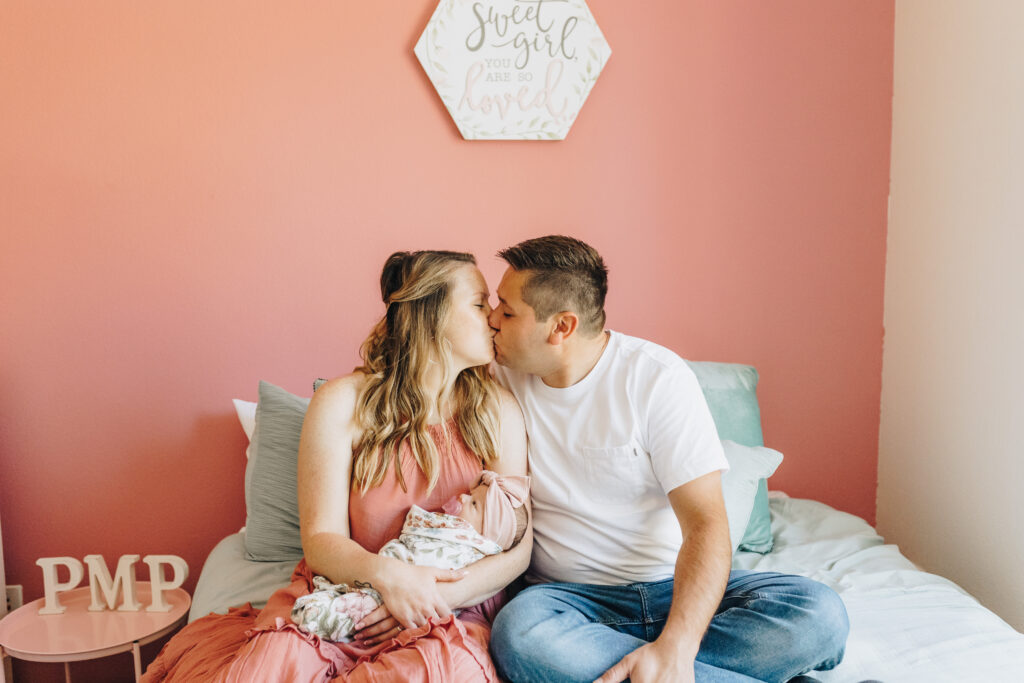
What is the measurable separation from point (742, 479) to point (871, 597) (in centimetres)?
34

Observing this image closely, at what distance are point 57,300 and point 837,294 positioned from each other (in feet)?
6.91

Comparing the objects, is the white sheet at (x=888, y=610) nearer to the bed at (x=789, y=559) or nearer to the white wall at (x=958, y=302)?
the bed at (x=789, y=559)

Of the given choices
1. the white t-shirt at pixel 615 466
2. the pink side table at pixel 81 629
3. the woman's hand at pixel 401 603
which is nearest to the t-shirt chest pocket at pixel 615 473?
the white t-shirt at pixel 615 466

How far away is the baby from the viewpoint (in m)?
1.25

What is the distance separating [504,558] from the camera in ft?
4.68

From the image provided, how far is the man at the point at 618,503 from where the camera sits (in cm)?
129

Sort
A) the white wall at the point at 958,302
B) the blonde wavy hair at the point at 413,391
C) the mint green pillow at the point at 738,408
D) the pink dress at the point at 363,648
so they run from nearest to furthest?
the pink dress at the point at 363,648 → the blonde wavy hair at the point at 413,391 → the white wall at the point at 958,302 → the mint green pillow at the point at 738,408

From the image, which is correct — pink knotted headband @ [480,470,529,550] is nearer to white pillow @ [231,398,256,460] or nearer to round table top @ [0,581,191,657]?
white pillow @ [231,398,256,460]

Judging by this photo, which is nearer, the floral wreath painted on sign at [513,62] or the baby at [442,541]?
the baby at [442,541]

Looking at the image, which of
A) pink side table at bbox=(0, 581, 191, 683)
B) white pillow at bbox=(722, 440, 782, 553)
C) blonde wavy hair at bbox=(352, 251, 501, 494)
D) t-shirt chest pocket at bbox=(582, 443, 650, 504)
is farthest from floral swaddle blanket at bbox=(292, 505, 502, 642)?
pink side table at bbox=(0, 581, 191, 683)

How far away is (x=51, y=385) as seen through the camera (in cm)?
204

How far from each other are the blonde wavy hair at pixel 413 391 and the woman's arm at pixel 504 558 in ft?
0.09

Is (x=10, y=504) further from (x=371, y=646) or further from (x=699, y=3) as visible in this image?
(x=699, y=3)

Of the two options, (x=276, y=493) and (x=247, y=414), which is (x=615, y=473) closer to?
(x=276, y=493)
